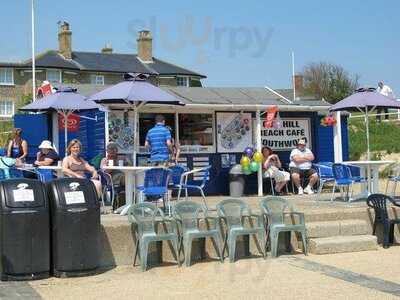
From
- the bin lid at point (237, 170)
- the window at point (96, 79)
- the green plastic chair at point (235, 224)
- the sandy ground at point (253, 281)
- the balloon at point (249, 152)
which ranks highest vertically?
the window at point (96, 79)

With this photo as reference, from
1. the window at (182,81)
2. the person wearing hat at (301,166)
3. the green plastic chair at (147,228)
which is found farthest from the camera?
the window at (182,81)

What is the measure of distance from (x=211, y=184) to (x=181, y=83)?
1577 inches

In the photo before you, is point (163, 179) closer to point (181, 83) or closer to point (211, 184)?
point (211, 184)

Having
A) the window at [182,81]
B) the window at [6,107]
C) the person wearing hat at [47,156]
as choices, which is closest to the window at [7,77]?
the window at [6,107]

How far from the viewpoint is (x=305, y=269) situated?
8.34 meters

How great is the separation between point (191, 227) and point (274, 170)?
6.50 meters

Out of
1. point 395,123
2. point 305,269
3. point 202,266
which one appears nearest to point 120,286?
point 202,266

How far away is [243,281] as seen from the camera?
25.0ft

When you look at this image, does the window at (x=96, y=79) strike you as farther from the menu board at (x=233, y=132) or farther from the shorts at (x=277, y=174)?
the shorts at (x=277, y=174)

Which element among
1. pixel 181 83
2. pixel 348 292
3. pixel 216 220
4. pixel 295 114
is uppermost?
pixel 181 83

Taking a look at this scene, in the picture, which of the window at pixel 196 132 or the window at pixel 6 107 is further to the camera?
the window at pixel 6 107

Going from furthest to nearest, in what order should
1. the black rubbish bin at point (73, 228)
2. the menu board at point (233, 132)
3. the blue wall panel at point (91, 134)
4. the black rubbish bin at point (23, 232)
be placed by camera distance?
the menu board at point (233, 132) → the blue wall panel at point (91, 134) → the black rubbish bin at point (73, 228) → the black rubbish bin at point (23, 232)

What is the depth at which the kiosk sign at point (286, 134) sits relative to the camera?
16.1 m

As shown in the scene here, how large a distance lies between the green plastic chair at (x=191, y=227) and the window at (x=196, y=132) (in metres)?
6.06
